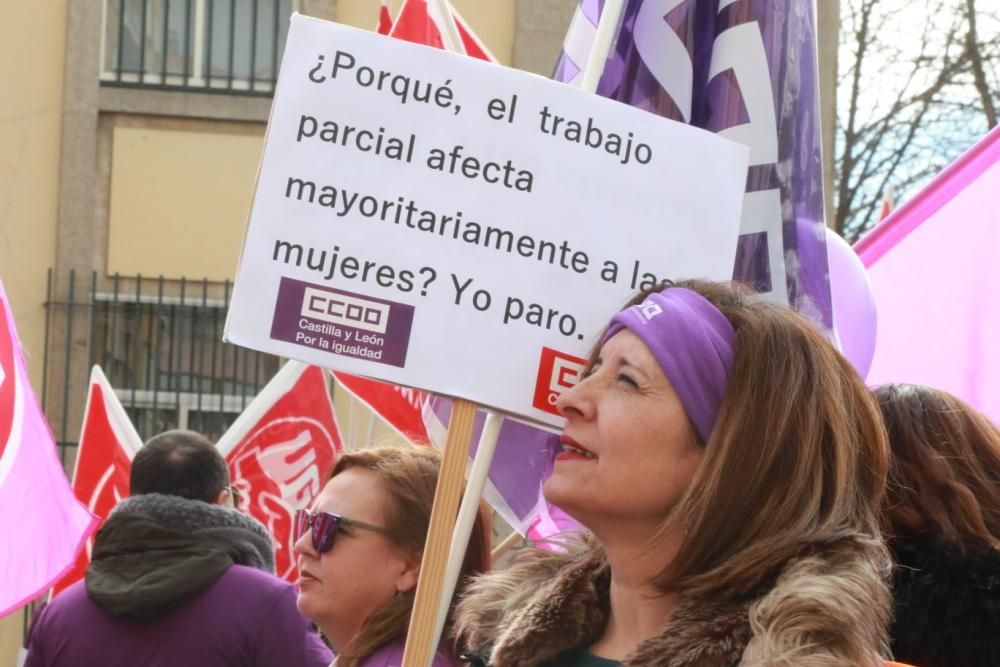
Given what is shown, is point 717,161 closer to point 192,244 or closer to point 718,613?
point 718,613

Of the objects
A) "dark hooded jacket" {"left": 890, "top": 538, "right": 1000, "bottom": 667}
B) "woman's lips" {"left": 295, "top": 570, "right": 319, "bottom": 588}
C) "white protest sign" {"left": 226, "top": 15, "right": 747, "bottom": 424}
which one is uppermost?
"white protest sign" {"left": 226, "top": 15, "right": 747, "bottom": 424}

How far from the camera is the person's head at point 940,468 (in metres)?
2.76

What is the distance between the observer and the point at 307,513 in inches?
138

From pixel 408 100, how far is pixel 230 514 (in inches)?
70.9

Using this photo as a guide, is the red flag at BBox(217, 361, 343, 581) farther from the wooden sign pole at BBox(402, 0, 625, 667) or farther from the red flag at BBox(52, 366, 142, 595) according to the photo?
the wooden sign pole at BBox(402, 0, 625, 667)

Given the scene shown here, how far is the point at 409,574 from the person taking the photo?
11.1 ft

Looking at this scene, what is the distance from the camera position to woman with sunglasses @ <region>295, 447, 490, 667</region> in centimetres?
335

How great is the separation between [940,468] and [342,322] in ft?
3.51

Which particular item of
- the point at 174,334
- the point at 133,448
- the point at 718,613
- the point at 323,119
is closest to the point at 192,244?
the point at 174,334

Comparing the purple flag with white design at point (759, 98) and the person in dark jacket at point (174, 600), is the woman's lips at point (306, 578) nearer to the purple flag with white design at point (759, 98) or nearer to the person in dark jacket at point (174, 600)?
the person in dark jacket at point (174, 600)

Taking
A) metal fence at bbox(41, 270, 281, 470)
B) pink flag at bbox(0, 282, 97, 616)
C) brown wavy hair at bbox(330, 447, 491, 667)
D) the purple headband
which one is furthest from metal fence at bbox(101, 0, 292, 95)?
the purple headband

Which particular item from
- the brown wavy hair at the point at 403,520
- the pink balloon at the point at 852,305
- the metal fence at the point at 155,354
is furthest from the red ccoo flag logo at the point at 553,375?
the metal fence at the point at 155,354

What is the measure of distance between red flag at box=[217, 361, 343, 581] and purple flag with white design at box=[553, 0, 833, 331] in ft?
11.9

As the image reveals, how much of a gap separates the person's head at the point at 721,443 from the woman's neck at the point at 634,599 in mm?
17
